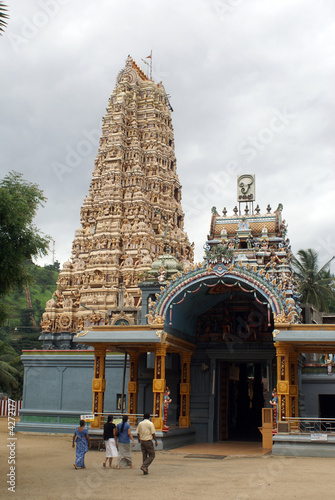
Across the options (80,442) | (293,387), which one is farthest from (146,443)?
(293,387)

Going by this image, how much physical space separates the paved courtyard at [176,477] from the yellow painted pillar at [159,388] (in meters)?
1.08

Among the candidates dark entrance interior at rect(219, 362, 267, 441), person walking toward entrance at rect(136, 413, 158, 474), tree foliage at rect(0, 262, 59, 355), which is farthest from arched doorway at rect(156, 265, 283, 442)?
tree foliage at rect(0, 262, 59, 355)

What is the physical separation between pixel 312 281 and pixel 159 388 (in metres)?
26.6

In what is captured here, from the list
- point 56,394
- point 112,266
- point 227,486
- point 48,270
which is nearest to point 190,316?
point 56,394

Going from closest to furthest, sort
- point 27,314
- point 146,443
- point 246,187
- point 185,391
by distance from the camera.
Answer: point 146,443, point 185,391, point 246,187, point 27,314

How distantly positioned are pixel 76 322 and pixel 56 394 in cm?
2775

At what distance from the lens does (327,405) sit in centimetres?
2378

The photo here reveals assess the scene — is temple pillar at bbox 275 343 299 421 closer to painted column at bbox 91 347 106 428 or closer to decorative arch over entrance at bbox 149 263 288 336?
decorative arch over entrance at bbox 149 263 288 336

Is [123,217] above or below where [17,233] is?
above

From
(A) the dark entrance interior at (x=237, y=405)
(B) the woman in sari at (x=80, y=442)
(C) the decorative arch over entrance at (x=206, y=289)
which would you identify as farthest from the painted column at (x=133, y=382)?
(B) the woman in sari at (x=80, y=442)

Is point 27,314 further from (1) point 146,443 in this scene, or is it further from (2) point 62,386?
(1) point 146,443

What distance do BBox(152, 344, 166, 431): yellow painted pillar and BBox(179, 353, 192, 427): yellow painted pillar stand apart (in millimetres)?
2623

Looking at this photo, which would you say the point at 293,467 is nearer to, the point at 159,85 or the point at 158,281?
the point at 158,281

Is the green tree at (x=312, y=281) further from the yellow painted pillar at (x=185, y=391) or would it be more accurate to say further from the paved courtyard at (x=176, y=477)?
the paved courtyard at (x=176, y=477)
